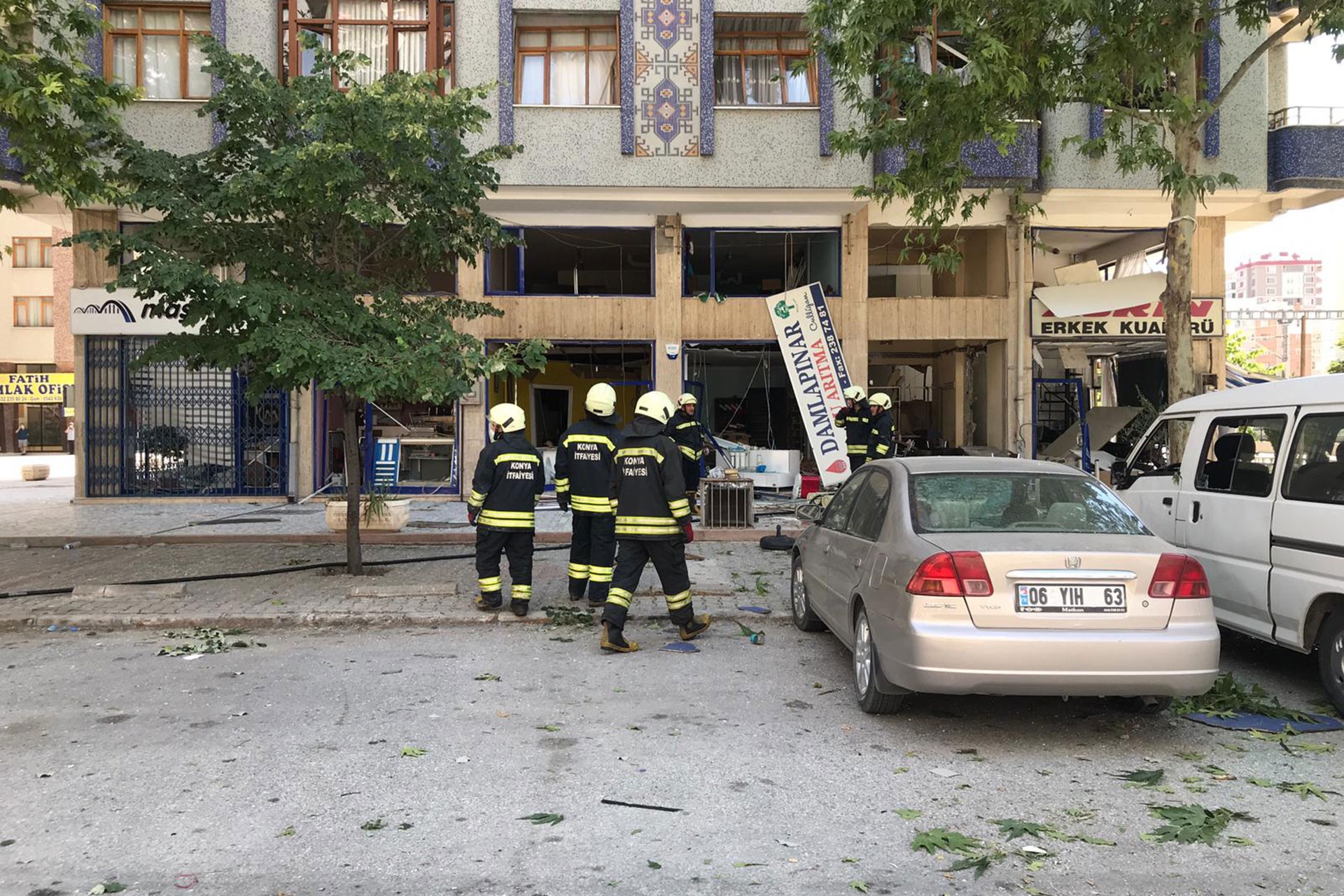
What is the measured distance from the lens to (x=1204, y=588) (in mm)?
4609

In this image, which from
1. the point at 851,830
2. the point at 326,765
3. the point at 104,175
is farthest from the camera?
the point at 104,175

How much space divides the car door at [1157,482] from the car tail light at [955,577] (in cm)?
247

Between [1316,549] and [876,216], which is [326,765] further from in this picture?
[876,216]

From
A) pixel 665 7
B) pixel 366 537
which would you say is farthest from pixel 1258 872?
pixel 665 7

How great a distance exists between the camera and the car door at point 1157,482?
22.2ft

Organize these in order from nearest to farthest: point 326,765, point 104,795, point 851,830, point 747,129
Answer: point 851,830 < point 104,795 < point 326,765 < point 747,129

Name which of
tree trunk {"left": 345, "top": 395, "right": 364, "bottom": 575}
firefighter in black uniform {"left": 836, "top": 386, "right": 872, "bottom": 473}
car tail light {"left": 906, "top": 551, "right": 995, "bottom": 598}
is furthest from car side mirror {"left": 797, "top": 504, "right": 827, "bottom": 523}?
firefighter in black uniform {"left": 836, "top": 386, "right": 872, "bottom": 473}

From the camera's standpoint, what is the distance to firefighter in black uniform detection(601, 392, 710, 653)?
6410 mm

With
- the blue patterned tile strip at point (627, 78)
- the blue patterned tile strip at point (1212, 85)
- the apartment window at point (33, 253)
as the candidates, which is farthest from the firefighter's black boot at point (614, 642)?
the apartment window at point (33, 253)

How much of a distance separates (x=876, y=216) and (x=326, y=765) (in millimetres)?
14083

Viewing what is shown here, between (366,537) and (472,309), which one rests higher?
(472,309)

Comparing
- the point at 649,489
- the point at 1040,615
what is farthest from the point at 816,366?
the point at 1040,615

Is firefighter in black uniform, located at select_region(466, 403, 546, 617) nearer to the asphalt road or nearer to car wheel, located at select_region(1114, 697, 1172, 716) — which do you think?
the asphalt road

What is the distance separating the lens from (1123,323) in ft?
52.7
